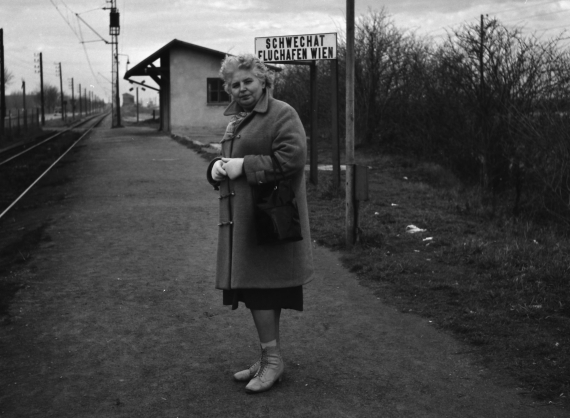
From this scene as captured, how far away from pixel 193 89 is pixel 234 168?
3438 cm

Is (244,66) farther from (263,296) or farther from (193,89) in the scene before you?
(193,89)

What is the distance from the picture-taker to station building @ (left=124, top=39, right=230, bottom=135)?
120 ft

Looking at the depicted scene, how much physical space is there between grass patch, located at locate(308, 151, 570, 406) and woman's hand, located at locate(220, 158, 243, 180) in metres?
1.84

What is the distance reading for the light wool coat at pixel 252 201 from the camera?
3.60m

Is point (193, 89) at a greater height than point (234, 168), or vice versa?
point (193, 89)

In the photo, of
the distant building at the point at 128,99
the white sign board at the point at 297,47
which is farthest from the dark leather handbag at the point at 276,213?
the distant building at the point at 128,99

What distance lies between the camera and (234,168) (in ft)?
11.9

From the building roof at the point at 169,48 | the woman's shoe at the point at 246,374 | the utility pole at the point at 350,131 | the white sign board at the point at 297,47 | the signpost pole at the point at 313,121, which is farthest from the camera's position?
the building roof at the point at 169,48

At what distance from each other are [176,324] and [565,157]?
663 centimetres

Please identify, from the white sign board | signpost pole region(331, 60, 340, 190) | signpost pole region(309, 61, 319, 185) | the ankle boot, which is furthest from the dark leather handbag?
signpost pole region(309, 61, 319, 185)

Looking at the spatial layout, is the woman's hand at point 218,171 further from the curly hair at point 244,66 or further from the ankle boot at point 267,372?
the ankle boot at point 267,372

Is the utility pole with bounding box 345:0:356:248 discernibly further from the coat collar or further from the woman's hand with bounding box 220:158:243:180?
the woman's hand with bounding box 220:158:243:180

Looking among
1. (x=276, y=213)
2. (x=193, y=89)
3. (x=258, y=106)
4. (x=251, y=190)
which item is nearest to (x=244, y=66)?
(x=258, y=106)

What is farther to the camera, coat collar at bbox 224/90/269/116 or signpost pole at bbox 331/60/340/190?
signpost pole at bbox 331/60/340/190
